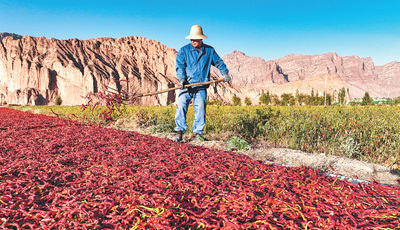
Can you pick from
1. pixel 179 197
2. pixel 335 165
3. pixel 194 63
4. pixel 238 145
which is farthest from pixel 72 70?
pixel 179 197

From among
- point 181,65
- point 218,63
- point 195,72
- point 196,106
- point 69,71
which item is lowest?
point 196,106

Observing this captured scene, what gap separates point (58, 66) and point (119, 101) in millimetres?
133143

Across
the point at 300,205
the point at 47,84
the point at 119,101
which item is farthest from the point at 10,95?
the point at 300,205

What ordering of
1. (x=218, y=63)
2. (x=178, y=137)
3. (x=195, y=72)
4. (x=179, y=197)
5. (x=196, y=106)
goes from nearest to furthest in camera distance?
1. (x=179, y=197)
2. (x=178, y=137)
3. (x=195, y=72)
4. (x=196, y=106)
5. (x=218, y=63)

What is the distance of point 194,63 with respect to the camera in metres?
6.50

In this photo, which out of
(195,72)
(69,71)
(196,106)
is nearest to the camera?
(195,72)

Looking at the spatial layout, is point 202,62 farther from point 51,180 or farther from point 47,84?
point 47,84

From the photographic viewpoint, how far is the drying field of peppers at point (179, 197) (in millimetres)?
1803

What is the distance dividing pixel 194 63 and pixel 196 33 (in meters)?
0.77

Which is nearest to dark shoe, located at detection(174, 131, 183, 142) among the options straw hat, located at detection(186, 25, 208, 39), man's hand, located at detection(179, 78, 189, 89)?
man's hand, located at detection(179, 78, 189, 89)

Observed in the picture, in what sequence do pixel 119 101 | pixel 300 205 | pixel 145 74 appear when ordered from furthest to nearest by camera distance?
pixel 145 74
pixel 119 101
pixel 300 205

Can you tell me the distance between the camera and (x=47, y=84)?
116 meters

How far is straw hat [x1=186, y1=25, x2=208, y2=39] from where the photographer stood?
20.6ft

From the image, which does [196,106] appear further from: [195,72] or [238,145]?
[238,145]
